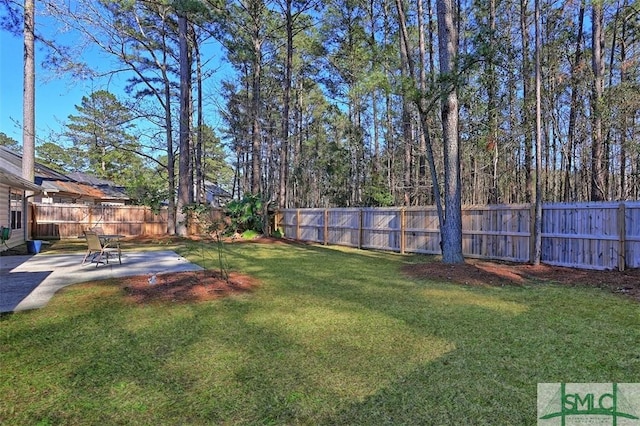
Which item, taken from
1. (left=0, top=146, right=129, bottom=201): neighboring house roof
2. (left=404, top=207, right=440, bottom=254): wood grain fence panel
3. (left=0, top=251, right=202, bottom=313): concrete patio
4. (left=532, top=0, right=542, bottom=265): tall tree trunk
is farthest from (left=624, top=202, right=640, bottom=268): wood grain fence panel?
(left=0, top=146, right=129, bottom=201): neighboring house roof

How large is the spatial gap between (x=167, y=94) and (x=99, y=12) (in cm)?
406

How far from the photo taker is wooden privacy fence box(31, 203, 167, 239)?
645 inches

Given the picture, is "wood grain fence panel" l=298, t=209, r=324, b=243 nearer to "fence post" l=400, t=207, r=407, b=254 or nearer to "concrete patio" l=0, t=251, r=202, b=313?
"fence post" l=400, t=207, r=407, b=254

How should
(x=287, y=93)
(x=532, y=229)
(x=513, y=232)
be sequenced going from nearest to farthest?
(x=532, y=229)
(x=513, y=232)
(x=287, y=93)

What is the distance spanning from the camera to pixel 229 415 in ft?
7.81

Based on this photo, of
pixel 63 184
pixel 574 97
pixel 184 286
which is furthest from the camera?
pixel 63 184

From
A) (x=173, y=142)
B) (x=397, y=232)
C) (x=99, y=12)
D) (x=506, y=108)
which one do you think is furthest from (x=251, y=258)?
(x=99, y=12)

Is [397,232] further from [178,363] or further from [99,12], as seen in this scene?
[99,12]

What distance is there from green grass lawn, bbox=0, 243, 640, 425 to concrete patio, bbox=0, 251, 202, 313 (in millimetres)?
430

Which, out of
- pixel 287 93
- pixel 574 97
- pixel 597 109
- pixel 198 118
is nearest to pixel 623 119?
pixel 597 109

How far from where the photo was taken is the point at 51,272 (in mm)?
7301

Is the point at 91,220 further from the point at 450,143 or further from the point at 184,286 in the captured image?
the point at 450,143

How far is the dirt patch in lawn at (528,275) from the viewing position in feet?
20.9

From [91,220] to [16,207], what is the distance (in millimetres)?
4656
